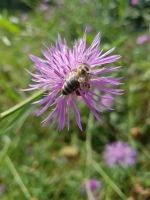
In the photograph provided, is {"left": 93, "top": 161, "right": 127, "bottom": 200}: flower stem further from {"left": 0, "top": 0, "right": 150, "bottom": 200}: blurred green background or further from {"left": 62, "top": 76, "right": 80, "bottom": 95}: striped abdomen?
{"left": 62, "top": 76, "right": 80, "bottom": 95}: striped abdomen

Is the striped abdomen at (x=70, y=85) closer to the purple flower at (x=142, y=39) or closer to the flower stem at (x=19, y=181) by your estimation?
the flower stem at (x=19, y=181)

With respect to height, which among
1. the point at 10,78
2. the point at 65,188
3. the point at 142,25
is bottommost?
the point at 65,188

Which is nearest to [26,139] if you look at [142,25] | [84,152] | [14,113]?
[84,152]

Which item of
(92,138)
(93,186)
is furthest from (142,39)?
(93,186)

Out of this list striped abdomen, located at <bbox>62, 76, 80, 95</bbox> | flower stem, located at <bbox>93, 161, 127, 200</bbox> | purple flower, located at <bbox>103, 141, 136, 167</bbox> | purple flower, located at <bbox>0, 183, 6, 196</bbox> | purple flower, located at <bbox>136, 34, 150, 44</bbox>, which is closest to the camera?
striped abdomen, located at <bbox>62, 76, 80, 95</bbox>

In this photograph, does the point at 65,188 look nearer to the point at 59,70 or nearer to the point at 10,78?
the point at 59,70

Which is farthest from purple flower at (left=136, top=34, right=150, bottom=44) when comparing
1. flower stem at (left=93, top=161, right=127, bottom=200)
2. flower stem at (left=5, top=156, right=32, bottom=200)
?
flower stem at (left=5, top=156, right=32, bottom=200)

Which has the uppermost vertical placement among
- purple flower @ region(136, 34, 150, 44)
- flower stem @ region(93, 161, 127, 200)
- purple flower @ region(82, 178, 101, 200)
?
purple flower @ region(136, 34, 150, 44)
